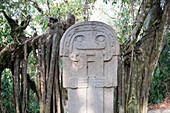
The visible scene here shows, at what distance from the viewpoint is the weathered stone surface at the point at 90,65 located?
110 inches

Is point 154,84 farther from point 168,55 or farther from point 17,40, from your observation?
point 17,40

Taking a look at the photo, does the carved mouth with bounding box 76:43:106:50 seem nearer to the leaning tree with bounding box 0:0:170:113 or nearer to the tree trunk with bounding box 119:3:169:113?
the leaning tree with bounding box 0:0:170:113

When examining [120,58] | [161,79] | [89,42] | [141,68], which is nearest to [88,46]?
[89,42]

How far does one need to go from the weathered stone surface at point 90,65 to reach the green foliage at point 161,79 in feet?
11.8

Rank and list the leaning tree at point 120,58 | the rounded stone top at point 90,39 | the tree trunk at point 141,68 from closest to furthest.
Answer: the rounded stone top at point 90,39 < the leaning tree at point 120,58 < the tree trunk at point 141,68

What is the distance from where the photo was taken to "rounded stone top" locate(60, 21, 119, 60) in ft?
9.11

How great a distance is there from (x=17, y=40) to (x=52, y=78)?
101 cm

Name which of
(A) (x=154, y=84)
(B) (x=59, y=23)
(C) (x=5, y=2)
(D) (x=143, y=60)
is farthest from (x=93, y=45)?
(A) (x=154, y=84)

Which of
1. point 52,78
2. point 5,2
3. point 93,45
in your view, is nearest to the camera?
point 93,45

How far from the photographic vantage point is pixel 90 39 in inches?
110

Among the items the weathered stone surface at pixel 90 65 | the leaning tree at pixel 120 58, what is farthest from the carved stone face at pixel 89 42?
the leaning tree at pixel 120 58

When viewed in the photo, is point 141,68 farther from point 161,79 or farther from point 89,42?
point 161,79

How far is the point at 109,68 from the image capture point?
283 cm

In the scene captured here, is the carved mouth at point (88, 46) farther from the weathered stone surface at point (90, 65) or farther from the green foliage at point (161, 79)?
the green foliage at point (161, 79)
